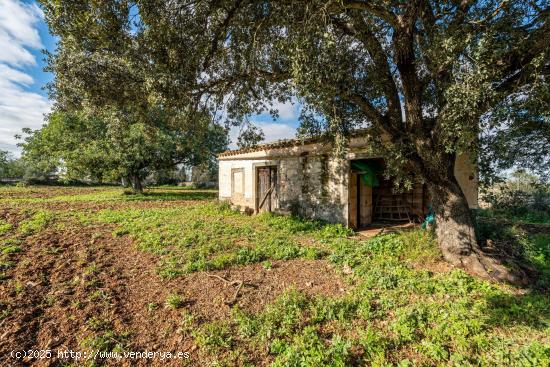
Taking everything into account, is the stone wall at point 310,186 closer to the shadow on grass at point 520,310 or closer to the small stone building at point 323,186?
the small stone building at point 323,186

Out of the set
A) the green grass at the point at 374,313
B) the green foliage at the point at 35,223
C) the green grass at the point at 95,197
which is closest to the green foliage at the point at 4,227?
the green foliage at the point at 35,223

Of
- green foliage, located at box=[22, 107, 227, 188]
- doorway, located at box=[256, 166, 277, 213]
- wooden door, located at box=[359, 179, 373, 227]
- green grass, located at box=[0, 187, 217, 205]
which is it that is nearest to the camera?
wooden door, located at box=[359, 179, 373, 227]

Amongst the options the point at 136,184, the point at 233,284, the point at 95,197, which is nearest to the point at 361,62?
the point at 233,284

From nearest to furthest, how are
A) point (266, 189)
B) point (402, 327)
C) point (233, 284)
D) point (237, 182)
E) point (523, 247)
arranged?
point (402, 327) < point (233, 284) < point (523, 247) < point (266, 189) < point (237, 182)

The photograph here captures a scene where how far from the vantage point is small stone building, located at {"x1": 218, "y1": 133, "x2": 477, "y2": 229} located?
840 centimetres

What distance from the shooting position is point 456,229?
17.9 feet

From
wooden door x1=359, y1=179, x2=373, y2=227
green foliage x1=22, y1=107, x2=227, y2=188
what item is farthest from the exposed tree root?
green foliage x1=22, y1=107, x2=227, y2=188

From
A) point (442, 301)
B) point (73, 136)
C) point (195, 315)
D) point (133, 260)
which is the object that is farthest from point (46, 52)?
point (73, 136)

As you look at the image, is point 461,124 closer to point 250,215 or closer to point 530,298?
point 530,298

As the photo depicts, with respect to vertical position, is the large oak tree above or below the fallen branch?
above

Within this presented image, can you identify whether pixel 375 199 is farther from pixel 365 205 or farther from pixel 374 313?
pixel 374 313

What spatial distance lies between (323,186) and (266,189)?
3.11 metres

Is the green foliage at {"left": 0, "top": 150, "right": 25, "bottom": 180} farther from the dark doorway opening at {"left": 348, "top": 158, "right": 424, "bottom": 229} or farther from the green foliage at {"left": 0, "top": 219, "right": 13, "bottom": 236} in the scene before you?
the dark doorway opening at {"left": 348, "top": 158, "right": 424, "bottom": 229}

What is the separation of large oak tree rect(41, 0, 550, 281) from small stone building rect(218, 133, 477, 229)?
6.26 feet
